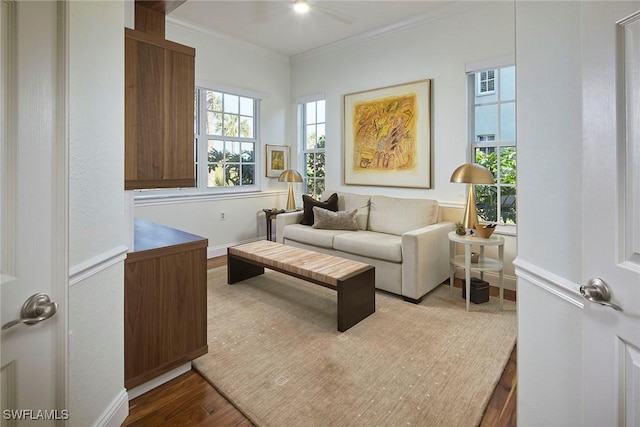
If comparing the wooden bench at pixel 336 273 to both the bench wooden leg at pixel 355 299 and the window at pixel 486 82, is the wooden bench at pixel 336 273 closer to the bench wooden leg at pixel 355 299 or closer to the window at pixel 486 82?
the bench wooden leg at pixel 355 299

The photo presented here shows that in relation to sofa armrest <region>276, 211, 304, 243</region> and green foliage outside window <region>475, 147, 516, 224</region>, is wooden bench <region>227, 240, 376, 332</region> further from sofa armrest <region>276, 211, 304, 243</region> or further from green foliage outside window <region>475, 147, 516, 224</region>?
green foliage outside window <region>475, 147, 516, 224</region>

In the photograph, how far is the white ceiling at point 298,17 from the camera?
144 inches

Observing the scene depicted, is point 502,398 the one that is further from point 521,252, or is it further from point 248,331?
point 248,331

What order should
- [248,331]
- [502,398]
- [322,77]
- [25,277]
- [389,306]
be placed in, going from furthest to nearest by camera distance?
[322,77] → [389,306] → [248,331] → [502,398] → [25,277]

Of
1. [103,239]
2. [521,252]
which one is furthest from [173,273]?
[521,252]

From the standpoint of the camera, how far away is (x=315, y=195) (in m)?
5.40

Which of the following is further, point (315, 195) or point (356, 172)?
point (315, 195)

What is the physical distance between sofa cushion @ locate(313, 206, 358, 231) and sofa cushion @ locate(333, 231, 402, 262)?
0.18 metres

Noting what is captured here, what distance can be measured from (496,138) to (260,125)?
324cm

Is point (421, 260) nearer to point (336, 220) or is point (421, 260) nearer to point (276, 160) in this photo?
point (336, 220)

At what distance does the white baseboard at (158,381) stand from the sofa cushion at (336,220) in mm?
2369

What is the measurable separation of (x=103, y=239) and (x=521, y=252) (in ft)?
5.64

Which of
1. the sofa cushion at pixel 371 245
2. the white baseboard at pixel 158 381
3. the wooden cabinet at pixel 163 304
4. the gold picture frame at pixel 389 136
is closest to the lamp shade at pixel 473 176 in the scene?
the sofa cushion at pixel 371 245

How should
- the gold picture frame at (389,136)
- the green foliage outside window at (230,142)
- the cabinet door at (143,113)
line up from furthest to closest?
1. the green foliage outside window at (230,142)
2. the gold picture frame at (389,136)
3. the cabinet door at (143,113)
